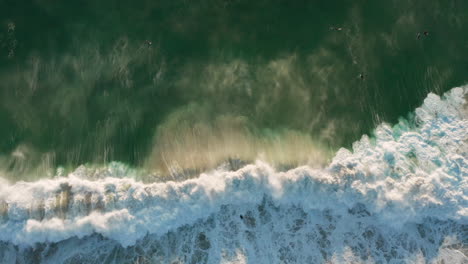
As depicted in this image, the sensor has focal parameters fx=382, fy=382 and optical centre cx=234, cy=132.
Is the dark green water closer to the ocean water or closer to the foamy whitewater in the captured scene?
the ocean water

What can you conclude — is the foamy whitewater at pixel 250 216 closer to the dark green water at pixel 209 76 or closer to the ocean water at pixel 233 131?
the ocean water at pixel 233 131

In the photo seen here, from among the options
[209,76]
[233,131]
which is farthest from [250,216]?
[209,76]

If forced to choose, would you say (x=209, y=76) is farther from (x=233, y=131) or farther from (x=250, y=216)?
(x=250, y=216)

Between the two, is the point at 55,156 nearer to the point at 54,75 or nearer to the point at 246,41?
the point at 54,75

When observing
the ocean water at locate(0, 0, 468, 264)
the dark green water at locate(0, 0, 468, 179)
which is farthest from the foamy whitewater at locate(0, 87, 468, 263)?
the dark green water at locate(0, 0, 468, 179)

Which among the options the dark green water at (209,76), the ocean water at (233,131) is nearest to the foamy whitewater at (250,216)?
the ocean water at (233,131)
